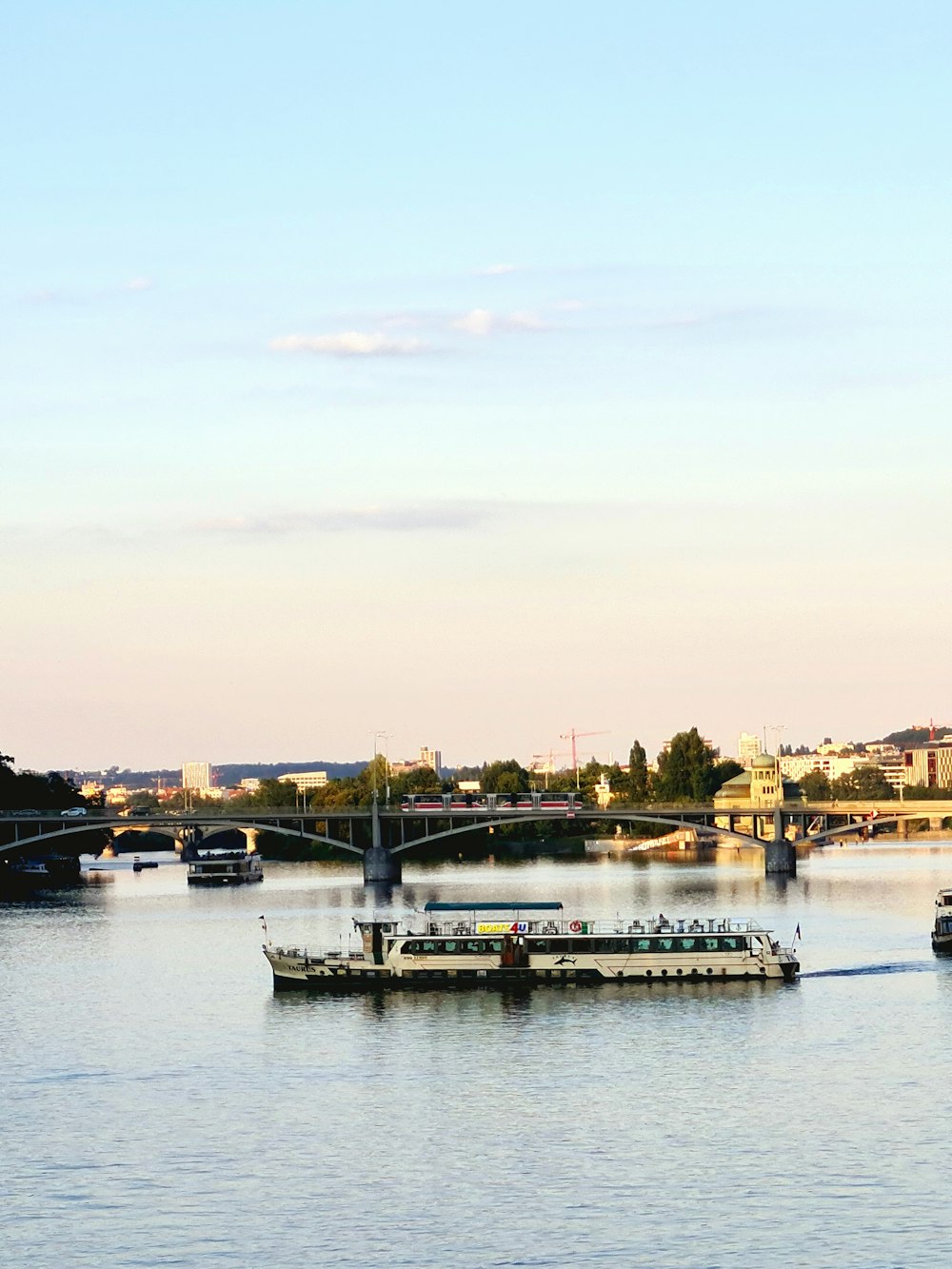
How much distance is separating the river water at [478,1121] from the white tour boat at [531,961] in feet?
6.02

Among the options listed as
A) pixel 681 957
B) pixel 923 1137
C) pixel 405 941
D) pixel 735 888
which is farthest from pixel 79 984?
pixel 735 888

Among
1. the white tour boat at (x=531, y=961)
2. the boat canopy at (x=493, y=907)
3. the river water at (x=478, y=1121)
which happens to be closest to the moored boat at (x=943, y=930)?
the river water at (x=478, y=1121)

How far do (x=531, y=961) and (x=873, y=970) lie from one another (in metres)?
18.4

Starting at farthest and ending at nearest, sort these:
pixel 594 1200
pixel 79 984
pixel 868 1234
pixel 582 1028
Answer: pixel 79 984, pixel 582 1028, pixel 594 1200, pixel 868 1234

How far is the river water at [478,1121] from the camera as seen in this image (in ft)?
192

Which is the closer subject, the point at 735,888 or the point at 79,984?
the point at 79,984

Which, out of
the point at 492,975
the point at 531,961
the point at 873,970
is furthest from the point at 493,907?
the point at 873,970

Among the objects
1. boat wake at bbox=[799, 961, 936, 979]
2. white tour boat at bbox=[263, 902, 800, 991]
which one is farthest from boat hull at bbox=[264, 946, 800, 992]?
boat wake at bbox=[799, 961, 936, 979]

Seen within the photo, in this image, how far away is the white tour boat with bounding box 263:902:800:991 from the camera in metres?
110

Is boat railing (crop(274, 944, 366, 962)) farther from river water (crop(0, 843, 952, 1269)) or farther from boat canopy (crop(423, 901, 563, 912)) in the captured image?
boat canopy (crop(423, 901, 563, 912))

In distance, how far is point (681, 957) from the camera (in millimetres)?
109688

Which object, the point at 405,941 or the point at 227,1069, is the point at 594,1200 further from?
the point at 405,941

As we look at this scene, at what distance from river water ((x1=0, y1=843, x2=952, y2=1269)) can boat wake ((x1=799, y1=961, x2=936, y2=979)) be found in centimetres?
38

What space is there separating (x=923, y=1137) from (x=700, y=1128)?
23.8 ft
